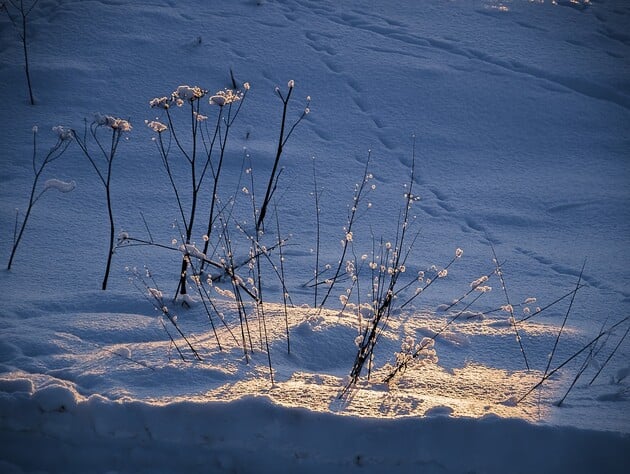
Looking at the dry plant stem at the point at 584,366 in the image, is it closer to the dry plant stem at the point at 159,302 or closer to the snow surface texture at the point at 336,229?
the snow surface texture at the point at 336,229

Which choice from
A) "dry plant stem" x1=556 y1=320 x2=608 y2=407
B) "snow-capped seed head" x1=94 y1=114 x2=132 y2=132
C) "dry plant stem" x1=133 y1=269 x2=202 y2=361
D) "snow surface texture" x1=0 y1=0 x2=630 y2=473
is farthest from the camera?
"snow-capped seed head" x1=94 y1=114 x2=132 y2=132

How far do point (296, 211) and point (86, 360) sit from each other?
180cm

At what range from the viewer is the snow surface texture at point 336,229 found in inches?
66.5

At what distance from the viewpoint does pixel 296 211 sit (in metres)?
3.58

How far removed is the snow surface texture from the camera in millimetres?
1688

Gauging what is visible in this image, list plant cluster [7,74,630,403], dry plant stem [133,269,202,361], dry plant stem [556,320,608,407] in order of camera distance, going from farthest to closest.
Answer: plant cluster [7,74,630,403] → dry plant stem [133,269,202,361] → dry plant stem [556,320,608,407]

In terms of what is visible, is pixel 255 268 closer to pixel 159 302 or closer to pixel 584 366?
pixel 159 302

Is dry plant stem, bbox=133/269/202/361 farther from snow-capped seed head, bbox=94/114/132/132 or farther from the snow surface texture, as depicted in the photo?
snow-capped seed head, bbox=94/114/132/132

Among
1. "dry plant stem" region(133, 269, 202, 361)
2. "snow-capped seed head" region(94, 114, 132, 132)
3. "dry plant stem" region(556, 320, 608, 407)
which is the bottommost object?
"dry plant stem" region(133, 269, 202, 361)

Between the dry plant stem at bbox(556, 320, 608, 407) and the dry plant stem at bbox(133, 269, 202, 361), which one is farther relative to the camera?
the dry plant stem at bbox(133, 269, 202, 361)

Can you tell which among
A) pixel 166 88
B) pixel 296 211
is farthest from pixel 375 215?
pixel 166 88

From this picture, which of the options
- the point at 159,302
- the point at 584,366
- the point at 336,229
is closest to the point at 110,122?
the point at 159,302

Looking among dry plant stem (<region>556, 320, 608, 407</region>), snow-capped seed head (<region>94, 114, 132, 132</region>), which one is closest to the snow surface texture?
dry plant stem (<region>556, 320, 608, 407</region>)

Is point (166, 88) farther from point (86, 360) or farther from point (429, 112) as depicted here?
point (86, 360)
